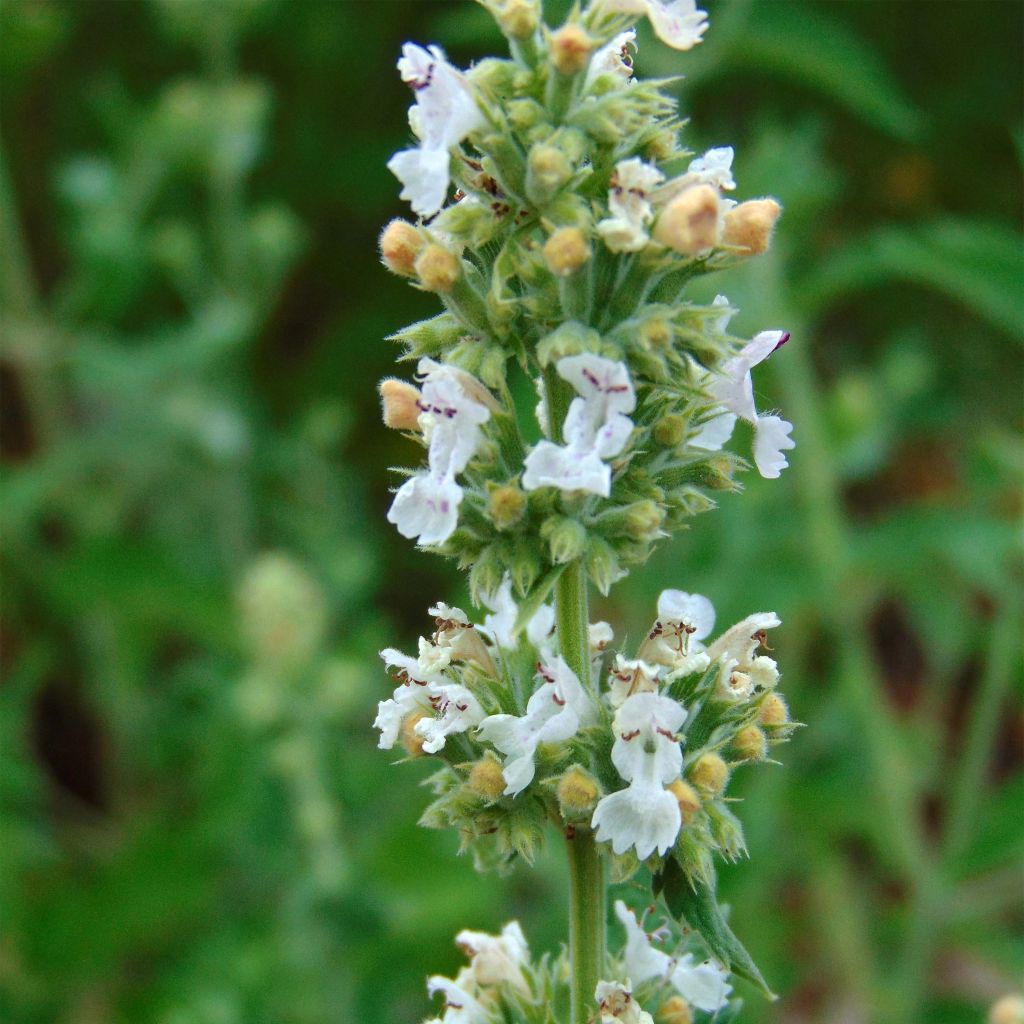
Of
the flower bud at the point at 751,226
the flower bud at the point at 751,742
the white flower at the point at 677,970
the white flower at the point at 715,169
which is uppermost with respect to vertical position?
the white flower at the point at 715,169

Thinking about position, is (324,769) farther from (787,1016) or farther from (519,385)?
(787,1016)

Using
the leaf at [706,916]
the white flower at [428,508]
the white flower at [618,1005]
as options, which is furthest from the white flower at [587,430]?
the white flower at [618,1005]

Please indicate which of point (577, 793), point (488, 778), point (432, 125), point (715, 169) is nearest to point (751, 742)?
point (577, 793)

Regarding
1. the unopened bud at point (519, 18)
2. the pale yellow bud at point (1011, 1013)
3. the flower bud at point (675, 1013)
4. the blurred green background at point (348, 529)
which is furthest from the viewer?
the blurred green background at point (348, 529)

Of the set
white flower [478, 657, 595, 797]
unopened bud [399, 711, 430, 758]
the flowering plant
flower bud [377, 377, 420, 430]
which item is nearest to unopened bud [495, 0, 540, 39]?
the flowering plant

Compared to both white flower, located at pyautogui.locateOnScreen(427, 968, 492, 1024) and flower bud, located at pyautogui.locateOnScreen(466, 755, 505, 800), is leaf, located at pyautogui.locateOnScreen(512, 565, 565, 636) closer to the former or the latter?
flower bud, located at pyautogui.locateOnScreen(466, 755, 505, 800)

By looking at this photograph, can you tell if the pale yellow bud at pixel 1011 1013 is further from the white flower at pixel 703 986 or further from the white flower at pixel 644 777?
the white flower at pixel 644 777
